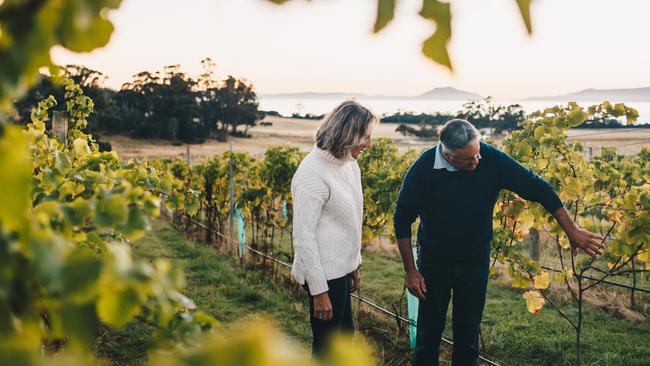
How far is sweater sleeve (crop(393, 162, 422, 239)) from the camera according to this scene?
133 inches

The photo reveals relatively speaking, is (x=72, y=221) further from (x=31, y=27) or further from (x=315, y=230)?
(x=315, y=230)

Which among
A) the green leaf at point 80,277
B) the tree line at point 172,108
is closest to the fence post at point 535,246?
the green leaf at point 80,277

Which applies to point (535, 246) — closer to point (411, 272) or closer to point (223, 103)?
point (411, 272)

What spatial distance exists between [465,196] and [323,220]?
35.0 inches

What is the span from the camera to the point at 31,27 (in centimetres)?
66

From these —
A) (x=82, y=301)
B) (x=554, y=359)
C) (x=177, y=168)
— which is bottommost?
(x=554, y=359)

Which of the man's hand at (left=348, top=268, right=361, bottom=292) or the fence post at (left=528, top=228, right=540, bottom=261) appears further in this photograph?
the fence post at (left=528, top=228, right=540, bottom=261)

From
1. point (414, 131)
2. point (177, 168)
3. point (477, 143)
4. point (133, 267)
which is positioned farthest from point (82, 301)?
point (414, 131)

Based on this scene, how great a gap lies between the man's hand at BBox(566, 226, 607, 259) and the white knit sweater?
1.27m

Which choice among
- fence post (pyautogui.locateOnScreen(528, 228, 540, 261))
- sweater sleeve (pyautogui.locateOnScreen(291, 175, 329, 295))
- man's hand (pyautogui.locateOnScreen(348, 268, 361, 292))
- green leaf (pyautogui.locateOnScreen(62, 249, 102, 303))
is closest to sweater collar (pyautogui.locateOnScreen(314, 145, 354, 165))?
sweater sleeve (pyautogui.locateOnScreen(291, 175, 329, 295))

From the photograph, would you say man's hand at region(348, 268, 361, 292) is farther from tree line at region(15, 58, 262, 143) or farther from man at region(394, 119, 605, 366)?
tree line at region(15, 58, 262, 143)

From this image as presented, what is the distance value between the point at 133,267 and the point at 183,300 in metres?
0.30

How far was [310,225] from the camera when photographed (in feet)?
9.91

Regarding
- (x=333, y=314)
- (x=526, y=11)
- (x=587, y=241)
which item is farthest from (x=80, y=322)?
(x=587, y=241)
